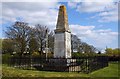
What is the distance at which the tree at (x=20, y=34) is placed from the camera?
50.5 metres

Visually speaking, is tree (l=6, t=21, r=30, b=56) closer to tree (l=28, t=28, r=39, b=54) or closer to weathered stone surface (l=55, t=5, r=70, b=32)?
tree (l=28, t=28, r=39, b=54)

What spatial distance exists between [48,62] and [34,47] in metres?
32.1

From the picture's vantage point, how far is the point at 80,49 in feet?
223

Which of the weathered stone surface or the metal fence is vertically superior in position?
the weathered stone surface

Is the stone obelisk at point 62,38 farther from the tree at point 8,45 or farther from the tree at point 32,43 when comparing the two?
the tree at point 32,43

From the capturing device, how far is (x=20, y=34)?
51.9 meters

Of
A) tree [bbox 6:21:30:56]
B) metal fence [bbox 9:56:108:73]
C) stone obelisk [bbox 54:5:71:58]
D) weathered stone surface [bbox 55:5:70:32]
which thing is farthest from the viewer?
tree [bbox 6:21:30:56]

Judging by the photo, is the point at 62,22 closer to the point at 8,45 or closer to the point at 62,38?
the point at 62,38

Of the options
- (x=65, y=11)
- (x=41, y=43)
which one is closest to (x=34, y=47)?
(x=41, y=43)

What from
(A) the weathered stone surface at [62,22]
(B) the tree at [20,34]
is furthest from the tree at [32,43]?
(A) the weathered stone surface at [62,22]

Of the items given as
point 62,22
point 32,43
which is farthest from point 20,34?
point 62,22

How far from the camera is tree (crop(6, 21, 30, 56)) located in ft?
166

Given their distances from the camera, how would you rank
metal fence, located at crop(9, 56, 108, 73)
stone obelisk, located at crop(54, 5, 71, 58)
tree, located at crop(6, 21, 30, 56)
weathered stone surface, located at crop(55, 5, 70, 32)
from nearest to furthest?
metal fence, located at crop(9, 56, 108, 73) → stone obelisk, located at crop(54, 5, 71, 58) → weathered stone surface, located at crop(55, 5, 70, 32) → tree, located at crop(6, 21, 30, 56)

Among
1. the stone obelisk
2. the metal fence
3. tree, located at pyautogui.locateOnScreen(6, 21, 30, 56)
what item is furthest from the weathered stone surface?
tree, located at pyautogui.locateOnScreen(6, 21, 30, 56)
